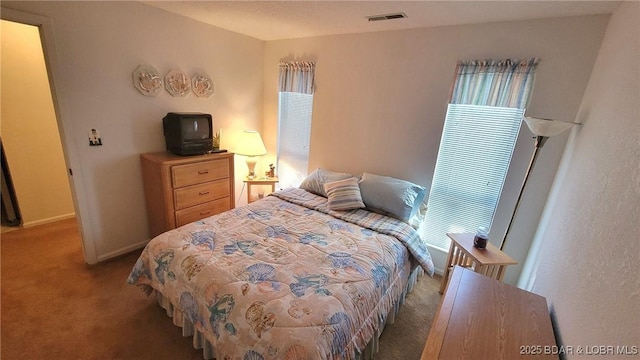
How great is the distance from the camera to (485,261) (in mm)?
1792

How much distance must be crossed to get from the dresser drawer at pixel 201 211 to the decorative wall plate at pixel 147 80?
1.20m

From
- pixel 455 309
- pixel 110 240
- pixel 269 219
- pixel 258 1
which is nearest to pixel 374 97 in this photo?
pixel 258 1

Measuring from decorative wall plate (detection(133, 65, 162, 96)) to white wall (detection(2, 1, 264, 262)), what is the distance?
5cm

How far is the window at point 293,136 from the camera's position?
10.6 feet

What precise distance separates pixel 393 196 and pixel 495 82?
4.06 feet

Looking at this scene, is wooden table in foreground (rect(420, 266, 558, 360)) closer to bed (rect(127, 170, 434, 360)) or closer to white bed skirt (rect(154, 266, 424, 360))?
bed (rect(127, 170, 434, 360))

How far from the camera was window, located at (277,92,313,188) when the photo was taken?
324 cm

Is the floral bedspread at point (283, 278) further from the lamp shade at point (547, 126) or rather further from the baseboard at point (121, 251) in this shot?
the lamp shade at point (547, 126)

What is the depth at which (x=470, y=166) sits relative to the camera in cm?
232

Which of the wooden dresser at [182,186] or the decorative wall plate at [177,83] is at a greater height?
the decorative wall plate at [177,83]

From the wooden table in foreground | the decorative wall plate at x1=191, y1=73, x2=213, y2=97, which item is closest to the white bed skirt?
the wooden table in foreground

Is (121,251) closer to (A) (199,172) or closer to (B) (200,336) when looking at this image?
(A) (199,172)

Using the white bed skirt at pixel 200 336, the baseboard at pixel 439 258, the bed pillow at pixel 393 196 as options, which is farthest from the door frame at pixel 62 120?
the baseboard at pixel 439 258

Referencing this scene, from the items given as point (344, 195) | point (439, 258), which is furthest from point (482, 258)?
point (344, 195)
